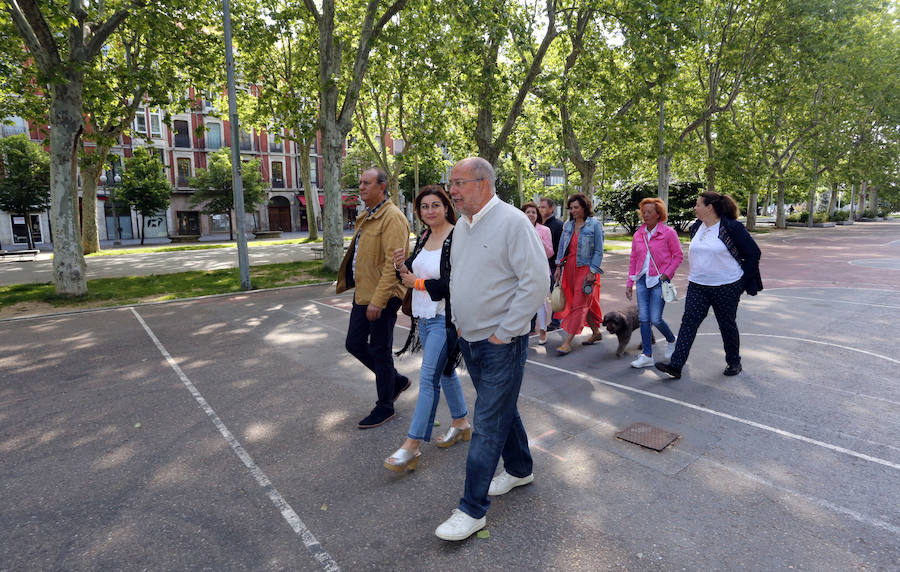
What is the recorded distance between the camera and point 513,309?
279 centimetres

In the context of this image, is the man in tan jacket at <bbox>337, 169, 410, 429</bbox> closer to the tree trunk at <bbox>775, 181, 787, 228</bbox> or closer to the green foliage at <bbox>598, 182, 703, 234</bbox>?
the green foliage at <bbox>598, 182, 703, 234</bbox>

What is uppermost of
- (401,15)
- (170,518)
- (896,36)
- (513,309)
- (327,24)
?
(896,36)

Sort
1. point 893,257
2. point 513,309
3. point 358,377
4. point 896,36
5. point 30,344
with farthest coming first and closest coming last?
point 896,36
point 893,257
point 30,344
point 358,377
point 513,309

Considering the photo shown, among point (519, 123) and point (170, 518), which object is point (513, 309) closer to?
point (170, 518)

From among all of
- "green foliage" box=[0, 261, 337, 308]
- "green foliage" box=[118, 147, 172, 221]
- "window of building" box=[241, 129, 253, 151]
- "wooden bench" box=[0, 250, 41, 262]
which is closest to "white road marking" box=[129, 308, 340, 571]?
"green foliage" box=[0, 261, 337, 308]

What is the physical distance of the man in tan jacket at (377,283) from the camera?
423 cm

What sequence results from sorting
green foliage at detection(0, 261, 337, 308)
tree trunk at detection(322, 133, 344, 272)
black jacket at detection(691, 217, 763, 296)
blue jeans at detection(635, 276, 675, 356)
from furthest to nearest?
1. tree trunk at detection(322, 133, 344, 272)
2. green foliage at detection(0, 261, 337, 308)
3. blue jeans at detection(635, 276, 675, 356)
4. black jacket at detection(691, 217, 763, 296)

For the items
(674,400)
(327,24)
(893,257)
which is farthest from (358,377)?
(893,257)

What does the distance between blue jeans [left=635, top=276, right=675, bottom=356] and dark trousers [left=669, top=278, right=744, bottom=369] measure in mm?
343

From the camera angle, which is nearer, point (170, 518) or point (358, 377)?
point (170, 518)

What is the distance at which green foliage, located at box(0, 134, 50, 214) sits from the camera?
91.1 ft

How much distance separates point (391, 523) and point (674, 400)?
3.16 meters

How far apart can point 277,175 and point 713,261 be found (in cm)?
5146

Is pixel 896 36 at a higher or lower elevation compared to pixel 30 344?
higher
